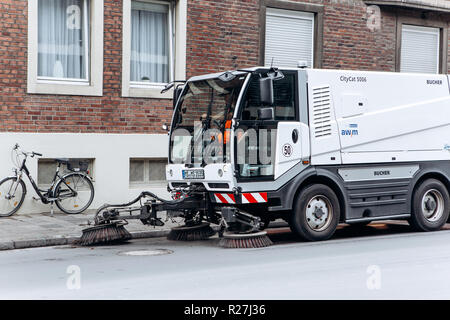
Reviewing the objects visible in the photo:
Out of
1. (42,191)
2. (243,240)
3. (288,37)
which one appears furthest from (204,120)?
(288,37)

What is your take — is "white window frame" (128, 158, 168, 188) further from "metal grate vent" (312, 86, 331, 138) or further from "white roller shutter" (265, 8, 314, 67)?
"metal grate vent" (312, 86, 331, 138)

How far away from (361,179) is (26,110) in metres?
6.62

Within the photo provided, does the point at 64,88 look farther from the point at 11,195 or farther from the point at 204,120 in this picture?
the point at 204,120

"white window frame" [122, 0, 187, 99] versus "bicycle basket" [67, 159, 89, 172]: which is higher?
"white window frame" [122, 0, 187, 99]

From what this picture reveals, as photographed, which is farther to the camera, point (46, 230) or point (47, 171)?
point (47, 171)

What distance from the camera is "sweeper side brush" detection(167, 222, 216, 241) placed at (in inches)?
457

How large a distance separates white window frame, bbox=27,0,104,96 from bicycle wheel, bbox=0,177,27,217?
1.84 m

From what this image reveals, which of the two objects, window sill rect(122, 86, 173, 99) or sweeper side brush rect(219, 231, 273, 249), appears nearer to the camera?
sweeper side brush rect(219, 231, 273, 249)

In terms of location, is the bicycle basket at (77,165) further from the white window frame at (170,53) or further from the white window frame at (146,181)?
the white window frame at (170,53)

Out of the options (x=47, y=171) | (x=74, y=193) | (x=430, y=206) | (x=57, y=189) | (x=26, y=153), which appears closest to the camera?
(x=430, y=206)

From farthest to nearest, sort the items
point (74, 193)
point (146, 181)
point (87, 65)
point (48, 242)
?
1. point (146, 181)
2. point (87, 65)
3. point (74, 193)
4. point (48, 242)

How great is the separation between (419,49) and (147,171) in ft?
28.9

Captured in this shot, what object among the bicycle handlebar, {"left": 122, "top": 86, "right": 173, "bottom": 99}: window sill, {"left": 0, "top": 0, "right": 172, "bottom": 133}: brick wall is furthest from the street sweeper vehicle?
{"left": 122, "top": 86, "right": 173, "bottom": 99}: window sill

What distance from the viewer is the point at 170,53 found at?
1628cm
